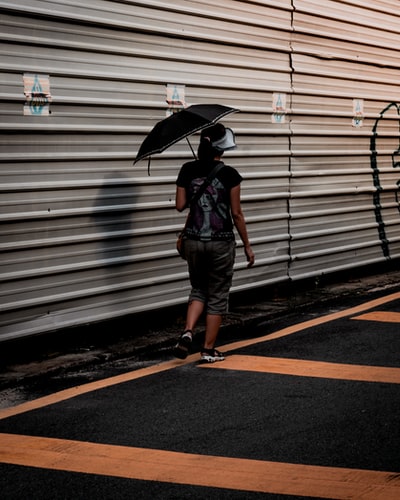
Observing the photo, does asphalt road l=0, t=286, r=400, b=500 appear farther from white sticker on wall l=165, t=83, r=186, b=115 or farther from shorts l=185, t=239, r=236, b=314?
white sticker on wall l=165, t=83, r=186, b=115

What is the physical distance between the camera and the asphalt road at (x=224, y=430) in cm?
496

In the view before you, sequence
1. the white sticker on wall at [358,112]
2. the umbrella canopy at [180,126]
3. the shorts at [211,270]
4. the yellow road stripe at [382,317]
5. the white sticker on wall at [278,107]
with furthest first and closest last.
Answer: the white sticker on wall at [358,112] → the white sticker on wall at [278,107] → the yellow road stripe at [382,317] → the shorts at [211,270] → the umbrella canopy at [180,126]

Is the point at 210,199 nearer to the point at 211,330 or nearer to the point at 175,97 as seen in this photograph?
the point at 211,330

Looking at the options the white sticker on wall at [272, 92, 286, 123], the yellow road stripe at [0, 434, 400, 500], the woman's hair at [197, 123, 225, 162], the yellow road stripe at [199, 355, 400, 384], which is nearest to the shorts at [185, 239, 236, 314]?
the yellow road stripe at [199, 355, 400, 384]

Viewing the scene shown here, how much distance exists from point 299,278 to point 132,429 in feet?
17.9

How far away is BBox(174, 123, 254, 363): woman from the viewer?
7641mm

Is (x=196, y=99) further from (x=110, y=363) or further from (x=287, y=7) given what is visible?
(x=110, y=363)

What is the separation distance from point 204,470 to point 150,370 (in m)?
2.43

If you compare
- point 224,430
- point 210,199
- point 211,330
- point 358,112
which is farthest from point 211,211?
point 358,112

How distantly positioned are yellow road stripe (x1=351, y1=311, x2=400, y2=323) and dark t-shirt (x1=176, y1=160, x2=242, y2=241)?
2308 mm

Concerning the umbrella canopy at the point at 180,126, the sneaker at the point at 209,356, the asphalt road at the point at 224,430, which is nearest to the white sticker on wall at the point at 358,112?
the asphalt road at the point at 224,430

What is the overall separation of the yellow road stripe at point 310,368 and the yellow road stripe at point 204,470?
1973mm

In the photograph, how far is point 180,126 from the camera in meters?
7.59

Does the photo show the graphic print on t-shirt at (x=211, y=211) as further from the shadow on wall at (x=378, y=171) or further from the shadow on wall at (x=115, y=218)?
the shadow on wall at (x=378, y=171)
